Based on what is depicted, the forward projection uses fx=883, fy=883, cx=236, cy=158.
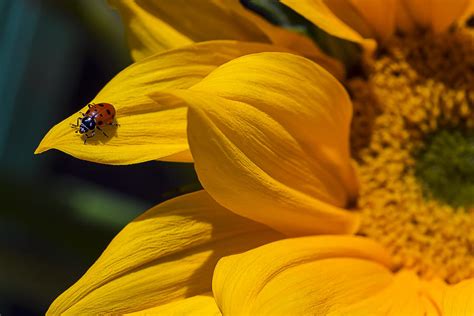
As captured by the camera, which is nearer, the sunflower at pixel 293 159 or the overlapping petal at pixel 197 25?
the sunflower at pixel 293 159

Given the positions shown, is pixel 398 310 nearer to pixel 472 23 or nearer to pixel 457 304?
pixel 457 304

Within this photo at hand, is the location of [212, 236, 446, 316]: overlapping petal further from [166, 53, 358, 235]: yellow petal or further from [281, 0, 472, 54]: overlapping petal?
[281, 0, 472, 54]: overlapping petal

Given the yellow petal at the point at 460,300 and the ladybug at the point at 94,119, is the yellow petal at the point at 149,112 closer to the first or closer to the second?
the ladybug at the point at 94,119

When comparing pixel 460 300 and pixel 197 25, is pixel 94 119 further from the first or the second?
pixel 460 300

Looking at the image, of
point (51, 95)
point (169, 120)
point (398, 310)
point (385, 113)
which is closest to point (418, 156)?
point (385, 113)

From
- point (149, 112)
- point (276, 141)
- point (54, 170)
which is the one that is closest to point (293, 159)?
point (276, 141)

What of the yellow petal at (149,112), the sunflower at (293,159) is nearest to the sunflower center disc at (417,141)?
the sunflower at (293,159)
